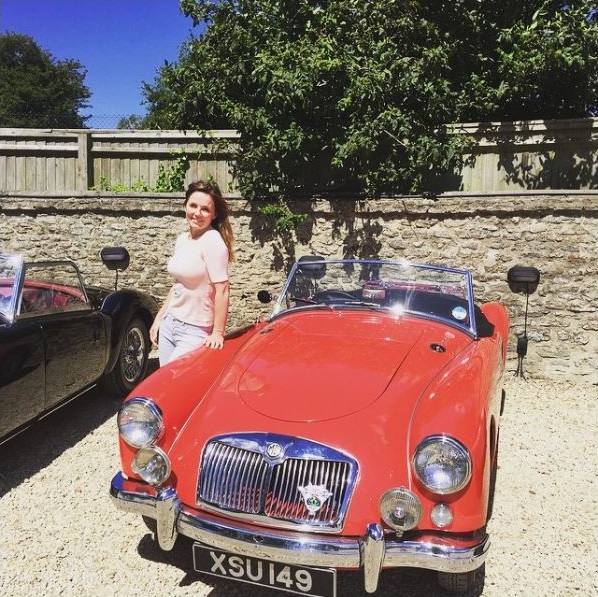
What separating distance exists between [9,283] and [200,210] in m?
1.67

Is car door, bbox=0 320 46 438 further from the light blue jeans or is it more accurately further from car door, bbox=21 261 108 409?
the light blue jeans

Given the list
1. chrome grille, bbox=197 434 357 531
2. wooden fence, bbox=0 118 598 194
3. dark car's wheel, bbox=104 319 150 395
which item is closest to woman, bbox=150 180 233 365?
chrome grille, bbox=197 434 357 531

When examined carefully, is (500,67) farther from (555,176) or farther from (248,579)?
(248,579)

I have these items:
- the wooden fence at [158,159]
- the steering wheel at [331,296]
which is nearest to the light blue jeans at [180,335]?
the steering wheel at [331,296]

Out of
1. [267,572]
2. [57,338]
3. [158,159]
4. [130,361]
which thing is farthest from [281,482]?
[158,159]

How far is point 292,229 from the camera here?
7234 millimetres

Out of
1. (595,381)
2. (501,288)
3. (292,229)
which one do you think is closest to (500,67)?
(501,288)

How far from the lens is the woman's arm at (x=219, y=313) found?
3.44 meters

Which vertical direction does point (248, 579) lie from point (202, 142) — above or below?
below

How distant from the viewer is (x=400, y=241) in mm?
6895

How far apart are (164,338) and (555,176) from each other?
581cm

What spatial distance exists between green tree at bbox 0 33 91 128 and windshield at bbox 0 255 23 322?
1083 inches

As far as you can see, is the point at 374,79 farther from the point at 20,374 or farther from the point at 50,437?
the point at 50,437

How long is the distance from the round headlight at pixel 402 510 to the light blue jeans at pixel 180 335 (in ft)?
5.81
